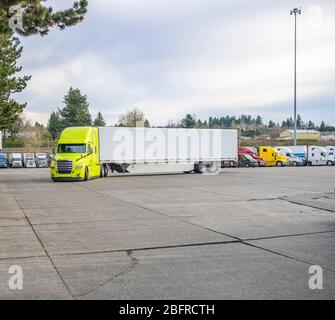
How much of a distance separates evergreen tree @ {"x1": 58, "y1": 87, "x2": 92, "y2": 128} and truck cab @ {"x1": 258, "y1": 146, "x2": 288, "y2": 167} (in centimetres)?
6294

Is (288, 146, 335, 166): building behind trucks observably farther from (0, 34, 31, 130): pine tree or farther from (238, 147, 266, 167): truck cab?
(0, 34, 31, 130): pine tree

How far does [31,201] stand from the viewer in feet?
53.6

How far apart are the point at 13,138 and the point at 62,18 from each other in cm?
10909

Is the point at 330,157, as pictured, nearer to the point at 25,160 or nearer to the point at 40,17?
the point at 25,160

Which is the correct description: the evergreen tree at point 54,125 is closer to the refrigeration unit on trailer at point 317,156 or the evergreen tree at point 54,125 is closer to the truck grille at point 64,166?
the refrigeration unit on trailer at point 317,156

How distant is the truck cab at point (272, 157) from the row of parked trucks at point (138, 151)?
17535mm

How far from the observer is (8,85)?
3375 centimetres

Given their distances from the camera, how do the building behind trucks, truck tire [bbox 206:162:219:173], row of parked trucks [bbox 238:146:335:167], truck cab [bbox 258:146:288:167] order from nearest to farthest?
1. truck tire [bbox 206:162:219:173]
2. row of parked trucks [bbox 238:146:335:167]
3. truck cab [bbox 258:146:288:167]
4. the building behind trucks

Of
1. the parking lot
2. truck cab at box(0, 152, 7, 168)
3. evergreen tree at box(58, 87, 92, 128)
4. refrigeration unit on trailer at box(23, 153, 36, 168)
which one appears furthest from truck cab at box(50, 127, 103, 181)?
evergreen tree at box(58, 87, 92, 128)

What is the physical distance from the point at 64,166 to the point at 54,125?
107449 millimetres

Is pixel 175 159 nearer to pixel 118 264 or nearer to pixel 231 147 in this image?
pixel 231 147

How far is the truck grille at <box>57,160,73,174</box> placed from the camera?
93.4ft

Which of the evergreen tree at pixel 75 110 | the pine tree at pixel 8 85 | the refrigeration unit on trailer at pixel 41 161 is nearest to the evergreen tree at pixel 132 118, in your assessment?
the evergreen tree at pixel 75 110

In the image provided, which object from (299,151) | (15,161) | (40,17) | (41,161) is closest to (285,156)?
(299,151)
